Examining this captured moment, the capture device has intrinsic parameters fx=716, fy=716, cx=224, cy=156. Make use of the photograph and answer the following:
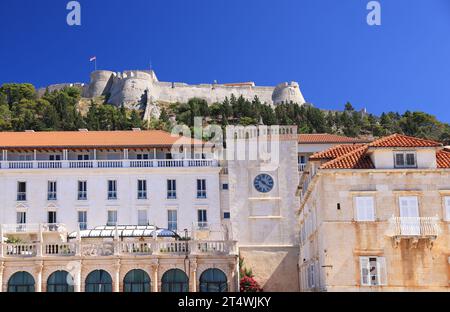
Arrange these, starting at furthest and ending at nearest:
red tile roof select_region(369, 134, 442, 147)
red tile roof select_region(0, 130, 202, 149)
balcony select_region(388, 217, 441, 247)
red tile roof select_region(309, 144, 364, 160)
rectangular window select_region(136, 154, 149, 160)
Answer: rectangular window select_region(136, 154, 149, 160) → red tile roof select_region(0, 130, 202, 149) → red tile roof select_region(309, 144, 364, 160) → red tile roof select_region(369, 134, 442, 147) → balcony select_region(388, 217, 441, 247)

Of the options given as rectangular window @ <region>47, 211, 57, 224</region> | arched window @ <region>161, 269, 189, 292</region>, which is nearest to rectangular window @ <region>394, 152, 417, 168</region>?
arched window @ <region>161, 269, 189, 292</region>

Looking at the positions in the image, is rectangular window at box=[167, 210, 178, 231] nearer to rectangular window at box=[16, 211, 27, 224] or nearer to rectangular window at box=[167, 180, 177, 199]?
rectangular window at box=[167, 180, 177, 199]

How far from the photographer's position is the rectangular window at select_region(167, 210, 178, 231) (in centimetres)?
5926

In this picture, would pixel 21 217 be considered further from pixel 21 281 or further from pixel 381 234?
pixel 381 234

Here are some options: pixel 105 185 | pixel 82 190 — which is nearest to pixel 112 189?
pixel 105 185

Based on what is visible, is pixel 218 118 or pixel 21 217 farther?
pixel 218 118

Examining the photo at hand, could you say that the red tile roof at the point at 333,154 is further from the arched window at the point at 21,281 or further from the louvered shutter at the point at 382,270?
the arched window at the point at 21,281

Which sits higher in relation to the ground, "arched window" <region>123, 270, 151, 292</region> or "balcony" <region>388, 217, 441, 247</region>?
"balcony" <region>388, 217, 441, 247</region>

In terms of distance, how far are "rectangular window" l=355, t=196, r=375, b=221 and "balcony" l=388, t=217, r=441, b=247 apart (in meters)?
1.05

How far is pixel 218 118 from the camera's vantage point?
13588 centimetres

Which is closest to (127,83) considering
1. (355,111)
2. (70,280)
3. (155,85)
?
(155,85)

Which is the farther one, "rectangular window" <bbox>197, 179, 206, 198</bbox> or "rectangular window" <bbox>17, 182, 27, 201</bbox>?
"rectangular window" <bbox>197, 179, 206, 198</bbox>

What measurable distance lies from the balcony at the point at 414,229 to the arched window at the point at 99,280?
17196mm

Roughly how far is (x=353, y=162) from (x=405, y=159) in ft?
8.90
